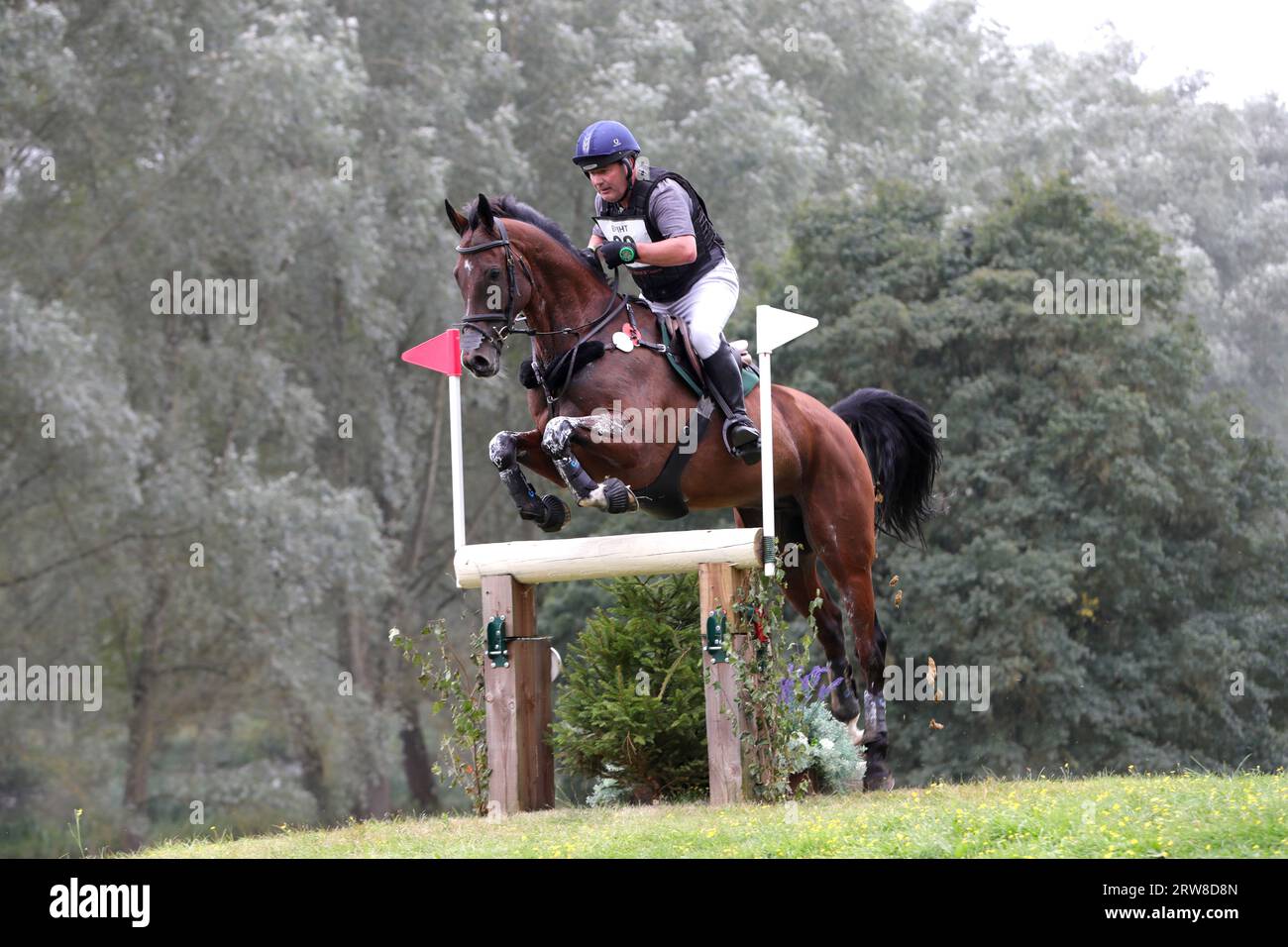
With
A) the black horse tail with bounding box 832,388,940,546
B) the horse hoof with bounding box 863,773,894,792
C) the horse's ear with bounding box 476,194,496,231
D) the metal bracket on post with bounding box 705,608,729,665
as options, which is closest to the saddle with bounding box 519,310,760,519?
the metal bracket on post with bounding box 705,608,729,665

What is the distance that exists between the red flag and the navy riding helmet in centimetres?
109

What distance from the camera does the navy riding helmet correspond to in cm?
721

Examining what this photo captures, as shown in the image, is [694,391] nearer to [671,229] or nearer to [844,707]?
[671,229]

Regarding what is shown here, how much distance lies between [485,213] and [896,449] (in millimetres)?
3546

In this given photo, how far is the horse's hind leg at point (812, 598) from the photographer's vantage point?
8773 millimetres

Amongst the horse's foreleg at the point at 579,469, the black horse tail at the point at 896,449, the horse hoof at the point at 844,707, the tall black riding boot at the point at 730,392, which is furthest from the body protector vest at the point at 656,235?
the horse hoof at the point at 844,707

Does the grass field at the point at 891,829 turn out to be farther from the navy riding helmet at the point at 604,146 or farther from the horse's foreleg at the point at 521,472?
the navy riding helmet at the point at 604,146

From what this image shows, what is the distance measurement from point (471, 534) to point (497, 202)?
17.3 metres

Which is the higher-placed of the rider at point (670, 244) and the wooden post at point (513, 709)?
the rider at point (670, 244)

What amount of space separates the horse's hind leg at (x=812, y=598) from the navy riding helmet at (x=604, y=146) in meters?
2.23

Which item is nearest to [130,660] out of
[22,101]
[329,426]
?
[329,426]
